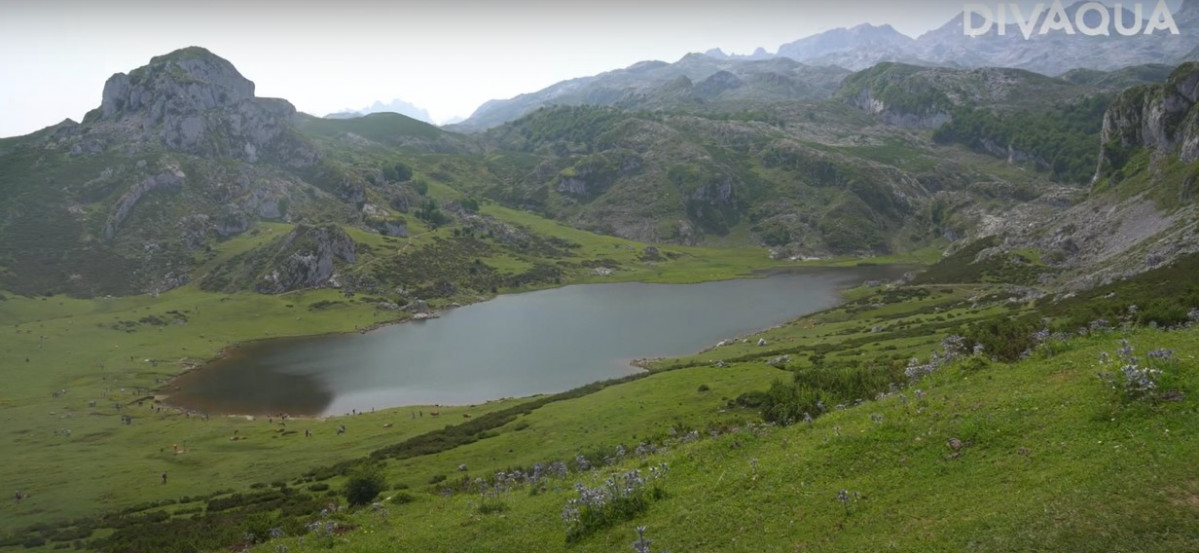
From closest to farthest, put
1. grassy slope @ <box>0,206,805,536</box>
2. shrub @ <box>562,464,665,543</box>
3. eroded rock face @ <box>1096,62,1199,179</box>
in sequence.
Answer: shrub @ <box>562,464,665,543</box>, grassy slope @ <box>0,206,805,536</box>, eroded rock face @ <box>1096,62,1199,179</box>

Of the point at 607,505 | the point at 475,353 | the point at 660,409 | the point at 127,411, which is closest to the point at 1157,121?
the point at 660,409

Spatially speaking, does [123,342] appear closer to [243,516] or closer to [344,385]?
[344,385]

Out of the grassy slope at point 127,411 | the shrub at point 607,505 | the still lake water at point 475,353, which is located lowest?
the still lake water at point 475,353

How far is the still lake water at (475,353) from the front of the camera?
10662 cm

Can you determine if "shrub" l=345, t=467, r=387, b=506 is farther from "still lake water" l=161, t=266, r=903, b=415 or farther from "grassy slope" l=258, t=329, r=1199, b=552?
"still lake water" l=161, t=266, r=903, b=415

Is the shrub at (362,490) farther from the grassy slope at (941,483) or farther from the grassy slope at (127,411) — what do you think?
the grassy slope at (127,411)

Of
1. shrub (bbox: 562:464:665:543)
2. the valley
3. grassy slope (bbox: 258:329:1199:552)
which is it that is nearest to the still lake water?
the valley

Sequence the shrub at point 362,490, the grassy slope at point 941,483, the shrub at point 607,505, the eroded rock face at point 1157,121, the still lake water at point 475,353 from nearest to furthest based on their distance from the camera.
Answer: the grassy slope at point 941,483 → the shrub at point 607,505 → the shrub at point 362,490 → the still lake water at point 475,353 → the eroded rock face at point 1157,121

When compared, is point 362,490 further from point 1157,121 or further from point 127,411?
point 1157,121

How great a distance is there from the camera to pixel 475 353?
133250 millimetres

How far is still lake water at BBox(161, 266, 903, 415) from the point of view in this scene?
106625 millimetres

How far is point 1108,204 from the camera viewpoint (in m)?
141

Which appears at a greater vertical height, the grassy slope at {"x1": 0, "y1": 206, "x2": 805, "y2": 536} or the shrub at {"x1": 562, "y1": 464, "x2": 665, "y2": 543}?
the shrub at {"x1": 562, "y1": 464, "x2": 665, "y2": 543}

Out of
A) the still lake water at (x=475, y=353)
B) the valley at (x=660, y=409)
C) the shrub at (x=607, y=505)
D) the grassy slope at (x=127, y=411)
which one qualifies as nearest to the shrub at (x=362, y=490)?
the valley at (x=660, y=409)
